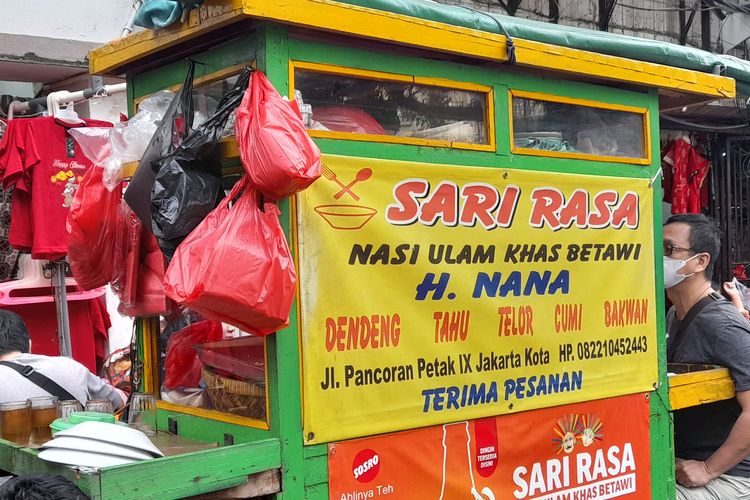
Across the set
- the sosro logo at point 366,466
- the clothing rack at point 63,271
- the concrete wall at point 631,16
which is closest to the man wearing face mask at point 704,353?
the sosro logo at point 366,466

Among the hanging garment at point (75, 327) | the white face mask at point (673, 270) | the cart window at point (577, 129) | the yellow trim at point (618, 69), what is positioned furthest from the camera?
the hanging garment at point (75, 327)

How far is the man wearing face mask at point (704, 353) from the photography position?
400cm

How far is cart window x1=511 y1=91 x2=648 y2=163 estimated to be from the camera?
10.9ft

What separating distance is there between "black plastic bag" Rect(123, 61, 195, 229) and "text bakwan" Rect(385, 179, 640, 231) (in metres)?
0.75

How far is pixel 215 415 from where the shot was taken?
9.59 feet

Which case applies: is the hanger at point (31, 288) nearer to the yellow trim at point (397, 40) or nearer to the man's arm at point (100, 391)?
the man's arm at point (100, 391)

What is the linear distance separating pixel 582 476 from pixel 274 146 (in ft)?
6.53

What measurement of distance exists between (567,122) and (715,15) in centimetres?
790

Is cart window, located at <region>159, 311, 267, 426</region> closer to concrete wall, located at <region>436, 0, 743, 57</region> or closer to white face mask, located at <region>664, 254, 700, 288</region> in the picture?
white face mask, located at <region>664, 254, 700, 288</region>

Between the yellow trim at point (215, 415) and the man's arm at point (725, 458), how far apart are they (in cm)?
240

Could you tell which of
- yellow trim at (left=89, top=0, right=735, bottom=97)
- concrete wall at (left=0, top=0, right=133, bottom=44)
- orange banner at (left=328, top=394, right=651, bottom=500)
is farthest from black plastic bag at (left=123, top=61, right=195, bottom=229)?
concrete wall at (left=0, top=0, right=133, bottom=44)

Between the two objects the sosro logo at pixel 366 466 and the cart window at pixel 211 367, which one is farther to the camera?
the cart window at pixel 211 367

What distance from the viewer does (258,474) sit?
8.46 feet

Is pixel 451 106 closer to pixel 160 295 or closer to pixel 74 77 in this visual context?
pixel 160 295
